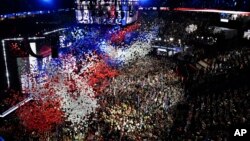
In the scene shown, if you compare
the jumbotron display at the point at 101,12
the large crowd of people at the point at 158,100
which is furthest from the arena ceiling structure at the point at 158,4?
the large crowd of people at the point at 158,100

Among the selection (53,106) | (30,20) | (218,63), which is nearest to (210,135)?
(53,106)

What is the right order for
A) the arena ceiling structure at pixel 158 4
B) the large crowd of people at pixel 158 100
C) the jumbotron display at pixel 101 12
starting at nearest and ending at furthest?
the large crowd of people at pixel 158 100 < the arena ceiling structure at pixel 158 4 < the jumbotron display at pixel 101 12

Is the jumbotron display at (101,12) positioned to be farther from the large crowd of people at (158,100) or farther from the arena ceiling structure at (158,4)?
the large crowd of people at (158,100)

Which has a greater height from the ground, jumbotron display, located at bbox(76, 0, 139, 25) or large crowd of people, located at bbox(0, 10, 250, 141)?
jumbotron display, located at bbox(76, 0, 139, 25)

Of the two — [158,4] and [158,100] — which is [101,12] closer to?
[158,4]

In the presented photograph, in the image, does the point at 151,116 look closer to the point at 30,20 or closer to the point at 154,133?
the point at 154,133

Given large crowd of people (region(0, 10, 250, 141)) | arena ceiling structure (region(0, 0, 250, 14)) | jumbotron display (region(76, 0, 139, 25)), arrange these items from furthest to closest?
jumbotron display (region(76, 0, 139, 25)) → arena ceiling structure (region(0, 0, 250, 14)) → large crowd of people (region(0, 10, 250, 141))

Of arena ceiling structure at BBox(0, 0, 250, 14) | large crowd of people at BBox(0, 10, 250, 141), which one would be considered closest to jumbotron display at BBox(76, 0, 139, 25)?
arena ceiling structure at BBox(0, 0, 250, 14)

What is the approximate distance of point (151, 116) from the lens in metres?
13.3

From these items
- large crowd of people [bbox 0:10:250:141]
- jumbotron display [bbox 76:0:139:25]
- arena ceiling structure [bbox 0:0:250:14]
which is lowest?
large crowd of people [bbox 0:10:250:141]

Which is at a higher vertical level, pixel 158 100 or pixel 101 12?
pixel 101 12

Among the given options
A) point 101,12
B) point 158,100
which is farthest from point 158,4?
point 158,100

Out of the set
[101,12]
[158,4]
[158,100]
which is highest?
[158,4]

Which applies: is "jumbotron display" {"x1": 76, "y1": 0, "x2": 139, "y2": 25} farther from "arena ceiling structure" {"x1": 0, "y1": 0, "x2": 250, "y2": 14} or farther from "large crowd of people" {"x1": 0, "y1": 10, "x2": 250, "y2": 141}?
"large crowd of people" {"x1": 0, "y1": 10, "x2": 250, "y2": 141}
